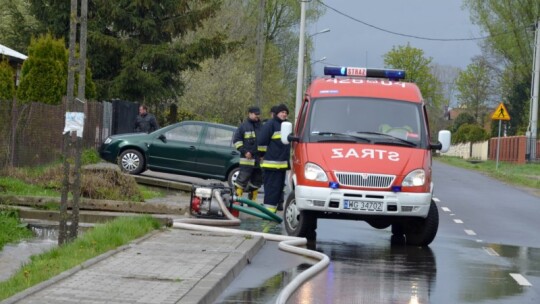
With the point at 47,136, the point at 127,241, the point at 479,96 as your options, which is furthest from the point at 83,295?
the point at 479,96

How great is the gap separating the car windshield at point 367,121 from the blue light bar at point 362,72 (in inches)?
52.5

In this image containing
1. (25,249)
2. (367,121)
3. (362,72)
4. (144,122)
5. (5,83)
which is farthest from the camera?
(144,122)

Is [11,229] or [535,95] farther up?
[535,95]

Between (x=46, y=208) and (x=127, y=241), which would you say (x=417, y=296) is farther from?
(x=46, y=208)

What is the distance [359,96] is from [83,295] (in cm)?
808

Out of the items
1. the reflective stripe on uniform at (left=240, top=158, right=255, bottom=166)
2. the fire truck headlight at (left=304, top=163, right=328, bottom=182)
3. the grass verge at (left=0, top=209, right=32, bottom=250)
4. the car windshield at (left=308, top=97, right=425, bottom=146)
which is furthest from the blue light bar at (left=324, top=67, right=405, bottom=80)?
the grass verge at (left=0, top=209, right=32, bottom=250)

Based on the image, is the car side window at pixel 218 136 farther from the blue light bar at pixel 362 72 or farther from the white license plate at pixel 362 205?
the white license plate at pixel 362 205

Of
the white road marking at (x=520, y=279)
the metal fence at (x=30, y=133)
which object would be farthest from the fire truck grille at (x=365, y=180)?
the metal fence at (x=30, y=133)

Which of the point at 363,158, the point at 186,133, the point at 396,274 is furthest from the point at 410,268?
the point at 186,133

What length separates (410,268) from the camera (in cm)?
1338

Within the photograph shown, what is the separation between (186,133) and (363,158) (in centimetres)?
1222

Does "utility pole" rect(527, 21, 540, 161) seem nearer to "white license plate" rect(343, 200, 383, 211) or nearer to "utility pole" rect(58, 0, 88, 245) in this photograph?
"white license plate" rect(343, 200, 383, 211)

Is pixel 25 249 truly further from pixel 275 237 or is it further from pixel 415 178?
pixel 415 178

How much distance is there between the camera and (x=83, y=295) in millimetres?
9281
